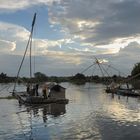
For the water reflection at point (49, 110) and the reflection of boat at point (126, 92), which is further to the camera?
the reflection of boat at point (126, 92)

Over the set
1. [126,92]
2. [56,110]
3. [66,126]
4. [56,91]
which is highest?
[56,91]

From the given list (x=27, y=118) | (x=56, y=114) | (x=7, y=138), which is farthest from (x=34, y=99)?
(x=7, y=138)

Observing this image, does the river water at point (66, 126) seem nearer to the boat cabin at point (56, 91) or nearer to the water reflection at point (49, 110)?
the water reflection at point (49, 110)

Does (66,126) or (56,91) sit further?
(56,91)

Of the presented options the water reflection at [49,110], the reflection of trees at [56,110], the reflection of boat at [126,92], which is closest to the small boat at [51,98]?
the water reflection at [49,110]

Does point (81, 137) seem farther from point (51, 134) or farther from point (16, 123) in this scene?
point (16, 123)

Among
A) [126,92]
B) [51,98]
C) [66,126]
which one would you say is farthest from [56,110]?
[126,92]

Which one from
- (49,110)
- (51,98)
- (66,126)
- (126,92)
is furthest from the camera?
(126,92)

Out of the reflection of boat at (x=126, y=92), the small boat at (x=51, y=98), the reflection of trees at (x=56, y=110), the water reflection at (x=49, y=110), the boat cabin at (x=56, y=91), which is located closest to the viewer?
the water reflection at (x=49, y=110)

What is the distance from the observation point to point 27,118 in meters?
32.2

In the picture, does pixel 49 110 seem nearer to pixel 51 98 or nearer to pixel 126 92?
pixel 51 98

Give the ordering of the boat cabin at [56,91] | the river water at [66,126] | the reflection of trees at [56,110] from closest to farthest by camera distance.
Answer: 1. the river water at [66,126]
2. the reflection of trees at [56,110]
3. the boat cabin at [56,91]

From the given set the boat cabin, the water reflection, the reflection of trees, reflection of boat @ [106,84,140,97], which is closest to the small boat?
the boat cabin

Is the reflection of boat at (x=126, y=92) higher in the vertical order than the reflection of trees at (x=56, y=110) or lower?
higher
